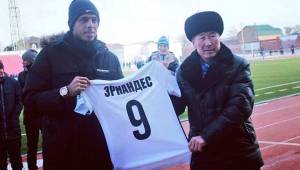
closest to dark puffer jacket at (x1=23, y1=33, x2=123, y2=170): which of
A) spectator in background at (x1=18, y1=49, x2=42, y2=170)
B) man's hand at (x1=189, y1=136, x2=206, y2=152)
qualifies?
man's hand at (x1=189, y1=136, x2=206, y2=152)

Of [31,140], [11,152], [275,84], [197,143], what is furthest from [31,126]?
[275,84]

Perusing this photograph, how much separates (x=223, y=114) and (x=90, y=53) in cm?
116

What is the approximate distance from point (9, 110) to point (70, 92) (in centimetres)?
413

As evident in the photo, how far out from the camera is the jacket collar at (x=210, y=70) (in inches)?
115

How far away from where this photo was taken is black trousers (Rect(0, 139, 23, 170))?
6750 millimetres

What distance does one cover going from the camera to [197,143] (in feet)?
9.69

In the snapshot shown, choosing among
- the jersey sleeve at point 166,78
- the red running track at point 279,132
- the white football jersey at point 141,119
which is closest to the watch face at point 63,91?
the white football jersey at point 141,119

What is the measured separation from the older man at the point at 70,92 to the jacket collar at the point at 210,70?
29.7 inches

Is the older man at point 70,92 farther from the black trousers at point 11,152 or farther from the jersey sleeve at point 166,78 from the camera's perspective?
the black trousers at point 11,152

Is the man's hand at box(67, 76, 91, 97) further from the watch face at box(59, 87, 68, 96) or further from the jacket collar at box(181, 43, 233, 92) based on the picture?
the jacket collar at box(181, 43, 233, 92)

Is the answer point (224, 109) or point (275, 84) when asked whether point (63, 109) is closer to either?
point (224, 109)

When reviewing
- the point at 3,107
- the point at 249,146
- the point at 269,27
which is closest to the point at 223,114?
Result: the point at 249,146

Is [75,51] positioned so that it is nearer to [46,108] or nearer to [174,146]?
[46,108]

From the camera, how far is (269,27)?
110m
